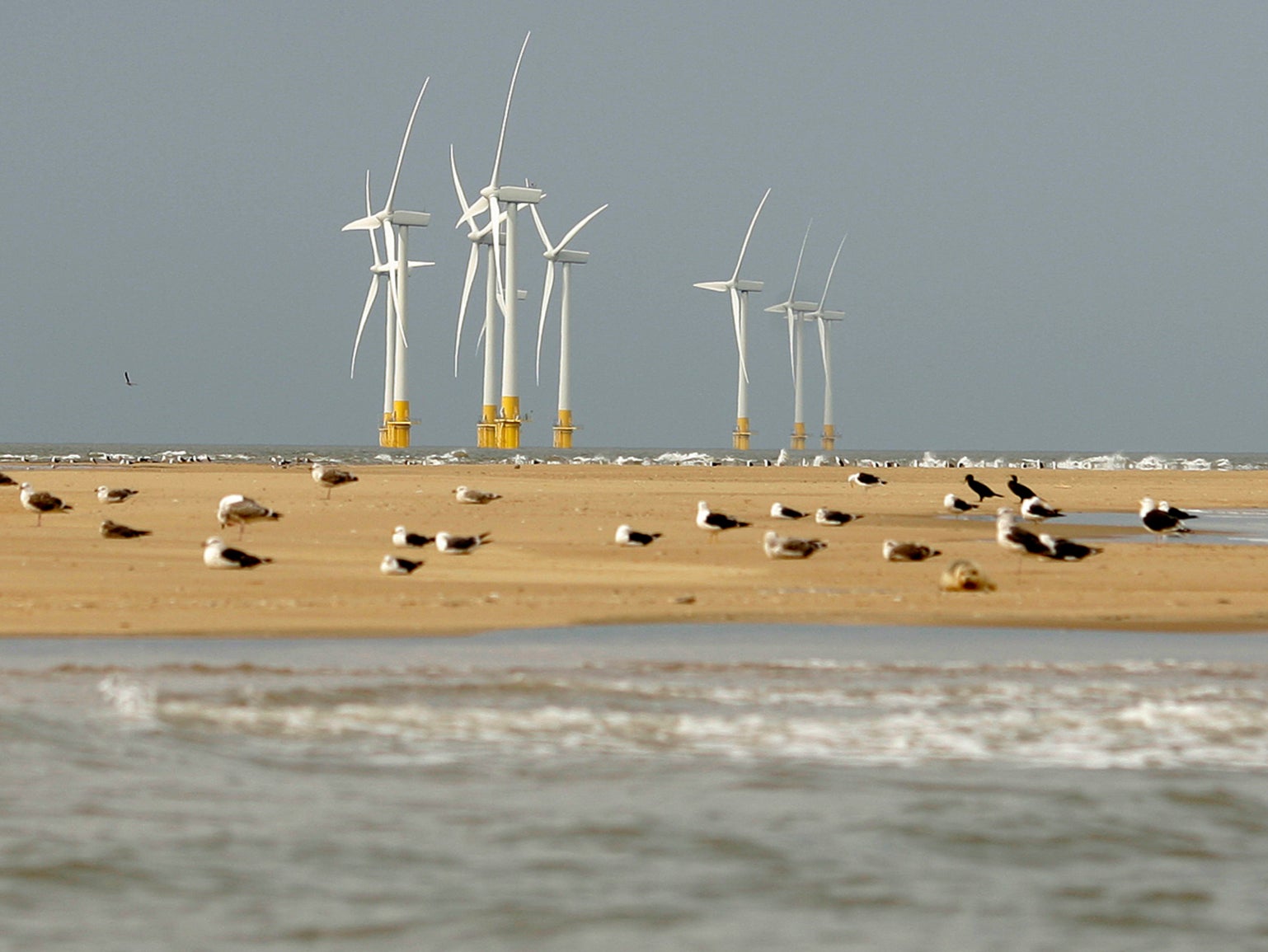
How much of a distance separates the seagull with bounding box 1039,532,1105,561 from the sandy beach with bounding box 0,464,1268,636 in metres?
0.16

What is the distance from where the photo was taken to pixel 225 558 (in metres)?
18.3

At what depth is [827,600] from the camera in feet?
54.1

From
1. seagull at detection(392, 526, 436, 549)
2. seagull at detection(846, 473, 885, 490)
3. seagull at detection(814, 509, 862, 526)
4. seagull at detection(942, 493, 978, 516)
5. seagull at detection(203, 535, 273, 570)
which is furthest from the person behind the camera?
seagull at detection(846, 473, 885, 490)

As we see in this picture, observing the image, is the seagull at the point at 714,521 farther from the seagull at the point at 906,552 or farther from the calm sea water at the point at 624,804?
the calm sea water at the point at 624,804

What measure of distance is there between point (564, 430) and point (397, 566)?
122938 millimetres

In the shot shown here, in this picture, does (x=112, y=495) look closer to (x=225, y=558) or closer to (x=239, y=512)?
(x=239, y=512)

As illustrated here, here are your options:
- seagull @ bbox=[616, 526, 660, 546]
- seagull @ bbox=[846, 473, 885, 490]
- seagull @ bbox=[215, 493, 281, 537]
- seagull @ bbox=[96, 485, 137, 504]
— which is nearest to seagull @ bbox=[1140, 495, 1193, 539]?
seagull @ bbox=[616, 526, 660, 546]

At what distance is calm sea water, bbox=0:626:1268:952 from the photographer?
19.6 ft

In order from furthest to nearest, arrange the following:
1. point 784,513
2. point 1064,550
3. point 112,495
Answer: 1. point 112,495
2. point 784,513
3. point 1064,550

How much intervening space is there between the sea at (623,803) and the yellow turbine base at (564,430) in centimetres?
12810

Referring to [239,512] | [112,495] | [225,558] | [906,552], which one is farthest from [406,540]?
[112,495]

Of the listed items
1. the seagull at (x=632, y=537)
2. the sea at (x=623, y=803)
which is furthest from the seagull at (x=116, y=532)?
the sea at (x=623, y=803)

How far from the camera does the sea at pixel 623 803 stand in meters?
5.98

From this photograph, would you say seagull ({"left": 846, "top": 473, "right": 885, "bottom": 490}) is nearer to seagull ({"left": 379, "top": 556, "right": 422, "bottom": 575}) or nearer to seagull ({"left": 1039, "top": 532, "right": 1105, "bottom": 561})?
seagull ({"left": 1039, "top": 532, "right": 1105, "bottom": 561})
